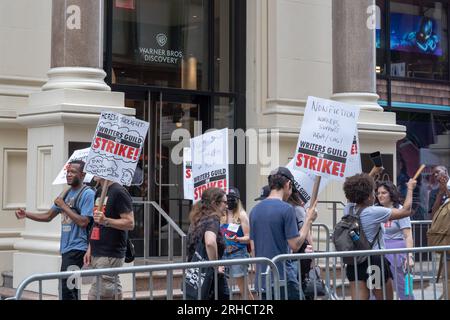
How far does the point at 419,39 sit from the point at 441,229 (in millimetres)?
7413

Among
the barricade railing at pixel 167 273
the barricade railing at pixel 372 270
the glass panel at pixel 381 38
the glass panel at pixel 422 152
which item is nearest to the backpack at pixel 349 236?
the barricade railing at pixel 372 270

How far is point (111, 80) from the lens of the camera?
45.0ft

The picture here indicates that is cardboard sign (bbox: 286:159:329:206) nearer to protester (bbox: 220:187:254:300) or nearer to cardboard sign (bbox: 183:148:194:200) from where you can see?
protester (bbox: 220:187:254:300)

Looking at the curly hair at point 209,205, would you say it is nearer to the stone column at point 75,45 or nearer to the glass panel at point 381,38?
the stone column at point 75,45

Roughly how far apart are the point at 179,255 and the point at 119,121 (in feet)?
18.0

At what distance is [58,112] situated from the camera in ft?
36.3

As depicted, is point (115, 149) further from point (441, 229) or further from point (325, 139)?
point (441, 229)

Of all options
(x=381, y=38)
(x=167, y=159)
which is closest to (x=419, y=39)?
(x=381, y=38)

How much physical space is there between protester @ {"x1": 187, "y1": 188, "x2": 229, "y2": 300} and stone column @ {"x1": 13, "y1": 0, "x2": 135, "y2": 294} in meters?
3.16

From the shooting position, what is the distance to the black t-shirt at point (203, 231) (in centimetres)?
817

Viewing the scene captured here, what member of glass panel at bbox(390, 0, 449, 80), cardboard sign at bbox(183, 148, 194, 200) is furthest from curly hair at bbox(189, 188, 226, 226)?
glass panel at bbox(390, 0, 449, 80)
